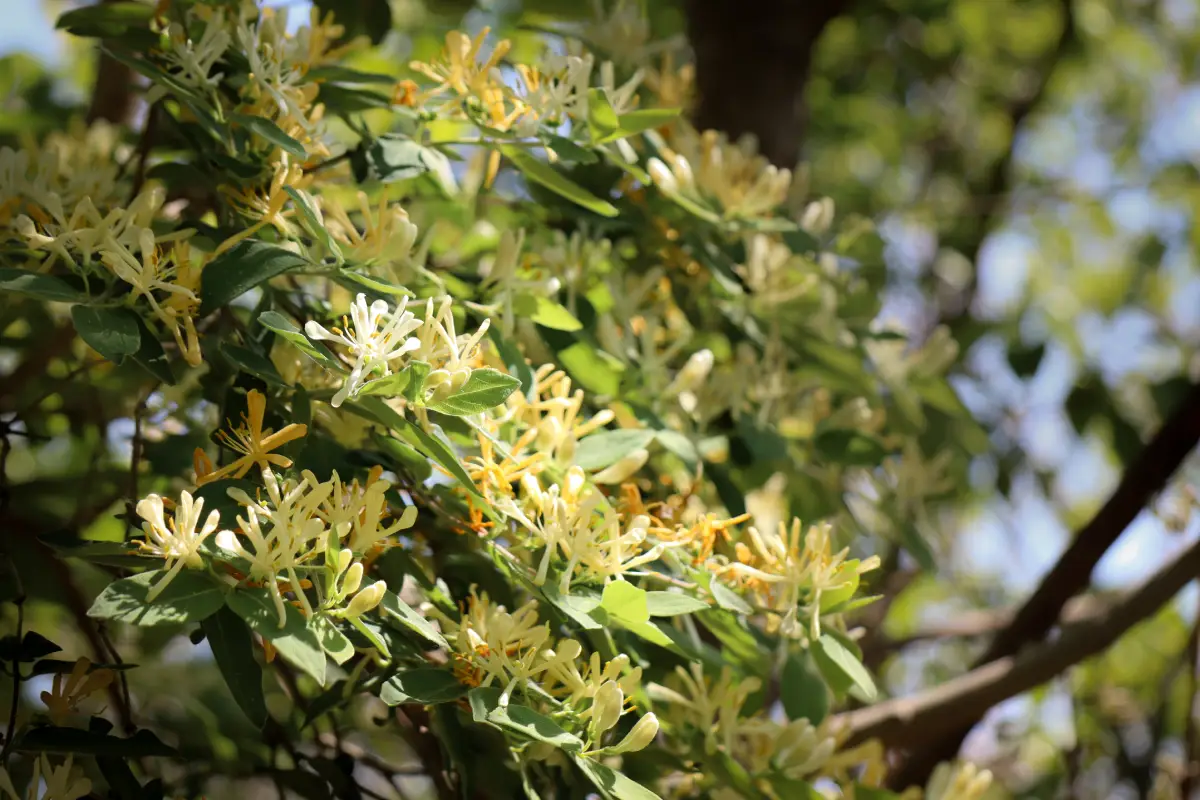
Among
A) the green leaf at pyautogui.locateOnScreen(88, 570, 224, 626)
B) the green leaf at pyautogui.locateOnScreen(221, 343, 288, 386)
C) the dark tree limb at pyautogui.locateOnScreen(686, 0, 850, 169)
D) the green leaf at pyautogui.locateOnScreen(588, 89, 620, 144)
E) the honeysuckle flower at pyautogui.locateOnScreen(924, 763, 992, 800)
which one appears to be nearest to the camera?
the green leaf at pyautogui.locateOnScreen(88, 570, 224, 626)

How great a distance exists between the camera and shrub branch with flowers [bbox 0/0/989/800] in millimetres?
539

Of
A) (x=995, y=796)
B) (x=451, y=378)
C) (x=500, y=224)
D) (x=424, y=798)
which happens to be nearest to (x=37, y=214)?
(x=451, y=378)

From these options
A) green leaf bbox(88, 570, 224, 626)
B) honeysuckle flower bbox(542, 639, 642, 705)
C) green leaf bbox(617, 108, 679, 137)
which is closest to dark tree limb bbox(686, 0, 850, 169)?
green leaf bbox(617, 108, 679, 137)

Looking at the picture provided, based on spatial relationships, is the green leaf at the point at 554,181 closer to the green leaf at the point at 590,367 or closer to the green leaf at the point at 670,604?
the green leaf at the point at 590,367

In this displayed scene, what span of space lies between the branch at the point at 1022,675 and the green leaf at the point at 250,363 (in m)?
0.61

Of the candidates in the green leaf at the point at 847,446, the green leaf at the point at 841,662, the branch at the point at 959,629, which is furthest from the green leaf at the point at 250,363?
the branch at the point at 959,629

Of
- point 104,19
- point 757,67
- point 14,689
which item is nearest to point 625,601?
point 14,689

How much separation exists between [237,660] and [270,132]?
0.28 m

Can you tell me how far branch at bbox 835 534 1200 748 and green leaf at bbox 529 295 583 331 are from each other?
0.48 metres

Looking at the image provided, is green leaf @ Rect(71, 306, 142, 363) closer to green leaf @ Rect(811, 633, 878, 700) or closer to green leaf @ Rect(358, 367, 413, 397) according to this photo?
green leaf @ Rect(358, 367, 413, 397)

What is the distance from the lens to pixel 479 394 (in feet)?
1.73

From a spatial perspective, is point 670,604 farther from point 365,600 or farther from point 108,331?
point 108,331

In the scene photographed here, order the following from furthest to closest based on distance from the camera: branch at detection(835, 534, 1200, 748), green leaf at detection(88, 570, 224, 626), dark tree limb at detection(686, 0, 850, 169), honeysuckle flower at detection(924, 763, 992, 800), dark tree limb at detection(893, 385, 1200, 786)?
1. dark tree limb at detection(686, 0, 850, 169)
2. dark tree limb at detection(893, 385, 1200, 786)
3. branch at detection(835, 534, 1200, 748)
4. honeysuckle flower at detection(924, 763, 992, 800)
5. green leaf at detection(88, 570, 224, 626)

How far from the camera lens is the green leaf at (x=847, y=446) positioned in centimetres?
89
